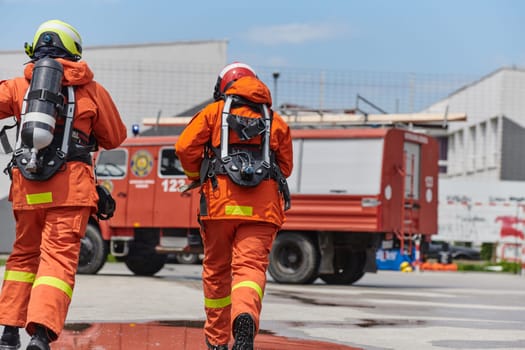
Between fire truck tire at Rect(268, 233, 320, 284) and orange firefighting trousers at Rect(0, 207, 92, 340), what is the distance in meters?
10.7

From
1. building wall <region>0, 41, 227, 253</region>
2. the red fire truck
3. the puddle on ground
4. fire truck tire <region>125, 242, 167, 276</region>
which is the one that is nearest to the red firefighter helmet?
the puddle on ground

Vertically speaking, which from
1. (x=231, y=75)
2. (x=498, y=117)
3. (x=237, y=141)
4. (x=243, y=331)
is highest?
(x=498, y=117)

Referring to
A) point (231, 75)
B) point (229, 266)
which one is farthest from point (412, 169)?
point (229, 266)

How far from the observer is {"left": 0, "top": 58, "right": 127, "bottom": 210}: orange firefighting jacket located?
6.16 m

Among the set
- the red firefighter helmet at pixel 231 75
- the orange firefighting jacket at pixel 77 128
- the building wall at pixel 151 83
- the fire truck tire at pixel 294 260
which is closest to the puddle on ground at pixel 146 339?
the orange firefighting jacket at pixel 77 128

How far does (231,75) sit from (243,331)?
5.50 ft

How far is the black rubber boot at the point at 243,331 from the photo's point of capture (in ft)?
19.9

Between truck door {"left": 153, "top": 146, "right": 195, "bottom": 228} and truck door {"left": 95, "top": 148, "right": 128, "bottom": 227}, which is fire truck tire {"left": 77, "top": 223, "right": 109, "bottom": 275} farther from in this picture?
truck door {"left": 153, "top": 146, "right": 195, "bottom": 228}

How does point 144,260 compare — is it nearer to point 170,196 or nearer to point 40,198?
point 170,196

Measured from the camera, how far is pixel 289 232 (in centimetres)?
1733

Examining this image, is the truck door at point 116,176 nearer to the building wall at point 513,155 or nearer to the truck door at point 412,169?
the truck door at point 412,169

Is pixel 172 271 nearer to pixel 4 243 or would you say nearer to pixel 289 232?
pixel 4 243

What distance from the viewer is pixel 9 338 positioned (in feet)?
20.7

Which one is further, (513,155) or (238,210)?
(513,155)
